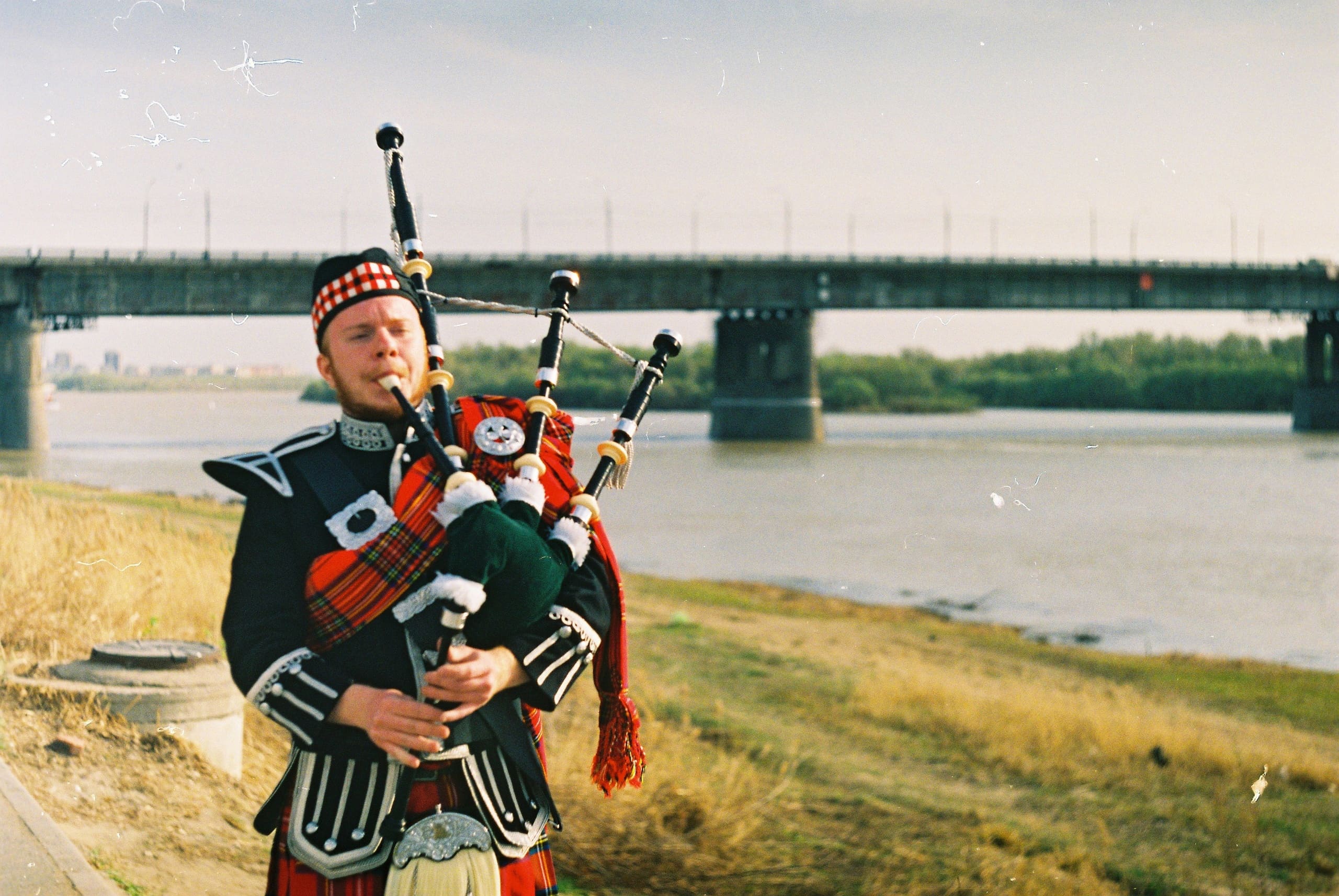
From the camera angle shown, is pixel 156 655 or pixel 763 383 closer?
pixel 156 655

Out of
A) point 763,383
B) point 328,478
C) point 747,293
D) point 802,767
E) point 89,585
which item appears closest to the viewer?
point 328,478

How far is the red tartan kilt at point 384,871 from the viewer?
2516mm

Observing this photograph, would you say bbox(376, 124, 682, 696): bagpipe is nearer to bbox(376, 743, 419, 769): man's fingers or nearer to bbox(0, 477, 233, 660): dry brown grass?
bbox(376, 743, 419, 769): man's fingers

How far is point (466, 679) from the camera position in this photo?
7.65 ft

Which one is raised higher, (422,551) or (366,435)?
(366,435)

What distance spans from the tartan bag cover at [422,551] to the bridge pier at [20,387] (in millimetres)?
40440

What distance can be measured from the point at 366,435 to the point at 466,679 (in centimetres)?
57

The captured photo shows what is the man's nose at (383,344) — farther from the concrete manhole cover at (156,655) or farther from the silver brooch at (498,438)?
the concrete manhole cover at (156,655)

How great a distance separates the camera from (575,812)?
6.54 meters

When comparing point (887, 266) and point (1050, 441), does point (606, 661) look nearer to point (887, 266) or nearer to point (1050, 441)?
point (887, 266)

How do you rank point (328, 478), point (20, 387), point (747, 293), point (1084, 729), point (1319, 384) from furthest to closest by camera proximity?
1. point (1319, 384)
2. point (747, 293)
3. point (20, 387)
4. point (1084, 729)
5. point (328, 478)

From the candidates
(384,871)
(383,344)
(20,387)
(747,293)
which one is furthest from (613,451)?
(747,293)

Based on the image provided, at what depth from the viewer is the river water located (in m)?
19.8

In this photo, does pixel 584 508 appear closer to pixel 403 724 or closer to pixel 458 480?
pixel 458 480
